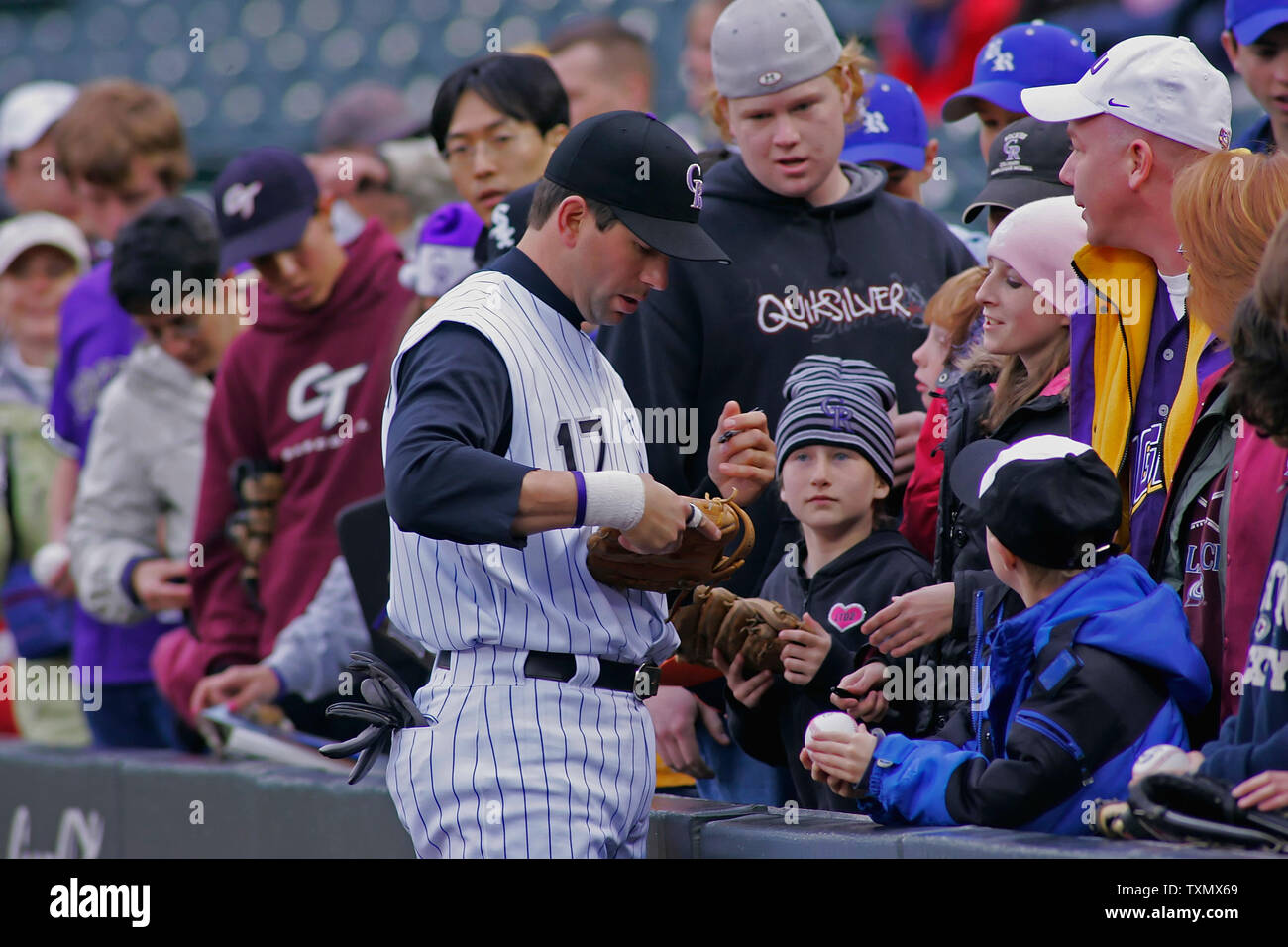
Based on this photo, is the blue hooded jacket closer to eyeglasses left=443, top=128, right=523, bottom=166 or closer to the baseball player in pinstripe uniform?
the baseball player in pinstripe uniform

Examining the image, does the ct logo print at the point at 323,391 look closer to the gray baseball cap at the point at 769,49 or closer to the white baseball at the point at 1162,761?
the gray baseball cap at the point at 769,49

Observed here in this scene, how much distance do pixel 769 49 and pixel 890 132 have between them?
1048 millimetres

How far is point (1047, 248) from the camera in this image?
142 inches

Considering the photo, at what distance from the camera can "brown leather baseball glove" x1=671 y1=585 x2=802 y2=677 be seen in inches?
140

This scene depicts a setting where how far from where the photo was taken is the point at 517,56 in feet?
16.5

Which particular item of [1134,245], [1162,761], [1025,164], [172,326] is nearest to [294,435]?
[172,326]

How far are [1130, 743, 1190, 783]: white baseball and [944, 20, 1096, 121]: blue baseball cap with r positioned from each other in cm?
230

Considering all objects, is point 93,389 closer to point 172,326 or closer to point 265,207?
point 172,326

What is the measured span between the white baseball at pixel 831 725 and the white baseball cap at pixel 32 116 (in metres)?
5.83

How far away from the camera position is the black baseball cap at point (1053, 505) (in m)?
2.96

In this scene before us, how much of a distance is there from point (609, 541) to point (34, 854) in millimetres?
3532

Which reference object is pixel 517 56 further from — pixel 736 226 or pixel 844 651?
pixel 844 651

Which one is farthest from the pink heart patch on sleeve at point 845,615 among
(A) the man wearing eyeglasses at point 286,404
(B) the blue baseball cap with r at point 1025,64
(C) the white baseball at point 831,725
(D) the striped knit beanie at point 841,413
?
(A) the man wearing eyeglasses at point 286,404

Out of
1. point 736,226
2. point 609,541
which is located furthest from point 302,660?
point 609,541
